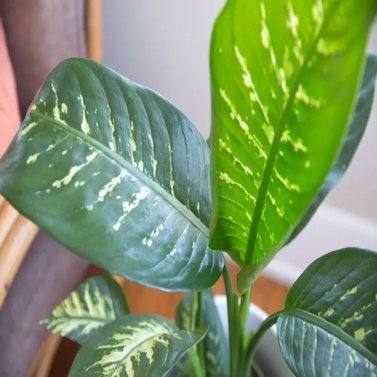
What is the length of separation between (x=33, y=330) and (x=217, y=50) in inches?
25.7

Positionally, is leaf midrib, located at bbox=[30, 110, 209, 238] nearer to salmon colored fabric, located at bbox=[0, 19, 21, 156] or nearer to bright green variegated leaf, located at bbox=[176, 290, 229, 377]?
bright green variegated leaf, located at bbox=[176, 290, 229, 377]

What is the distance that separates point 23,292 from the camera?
81 centimetres

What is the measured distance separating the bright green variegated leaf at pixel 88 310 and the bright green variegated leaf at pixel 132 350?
11 cm

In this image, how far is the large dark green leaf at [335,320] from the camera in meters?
0.45

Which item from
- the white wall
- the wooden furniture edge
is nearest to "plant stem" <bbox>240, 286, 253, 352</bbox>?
the wooden furniture edge

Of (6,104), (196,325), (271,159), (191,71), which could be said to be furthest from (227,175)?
(191,71)

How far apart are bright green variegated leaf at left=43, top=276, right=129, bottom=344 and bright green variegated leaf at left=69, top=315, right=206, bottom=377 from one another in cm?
11

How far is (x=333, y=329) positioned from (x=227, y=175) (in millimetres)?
189

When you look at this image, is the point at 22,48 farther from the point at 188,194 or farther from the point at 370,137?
the point at 370,137

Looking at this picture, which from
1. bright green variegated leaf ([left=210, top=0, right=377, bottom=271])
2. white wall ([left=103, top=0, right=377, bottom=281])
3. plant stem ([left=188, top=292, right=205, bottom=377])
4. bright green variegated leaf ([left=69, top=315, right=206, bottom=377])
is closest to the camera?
bright green variegated leaf ([left=210, top=0, right=377, bottom=271])

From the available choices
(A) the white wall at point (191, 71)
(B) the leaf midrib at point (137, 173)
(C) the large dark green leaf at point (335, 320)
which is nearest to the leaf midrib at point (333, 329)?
(C) the large dark green leaf at point (335, 320)

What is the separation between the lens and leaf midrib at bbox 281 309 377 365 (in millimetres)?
452

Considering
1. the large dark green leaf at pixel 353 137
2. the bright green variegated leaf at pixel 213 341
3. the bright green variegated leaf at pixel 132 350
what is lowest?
the bright green variegated leaf at pixel 213 341

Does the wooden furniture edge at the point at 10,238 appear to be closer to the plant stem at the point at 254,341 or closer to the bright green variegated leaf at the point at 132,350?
the bright green variegated leaf at the point at 132,350
